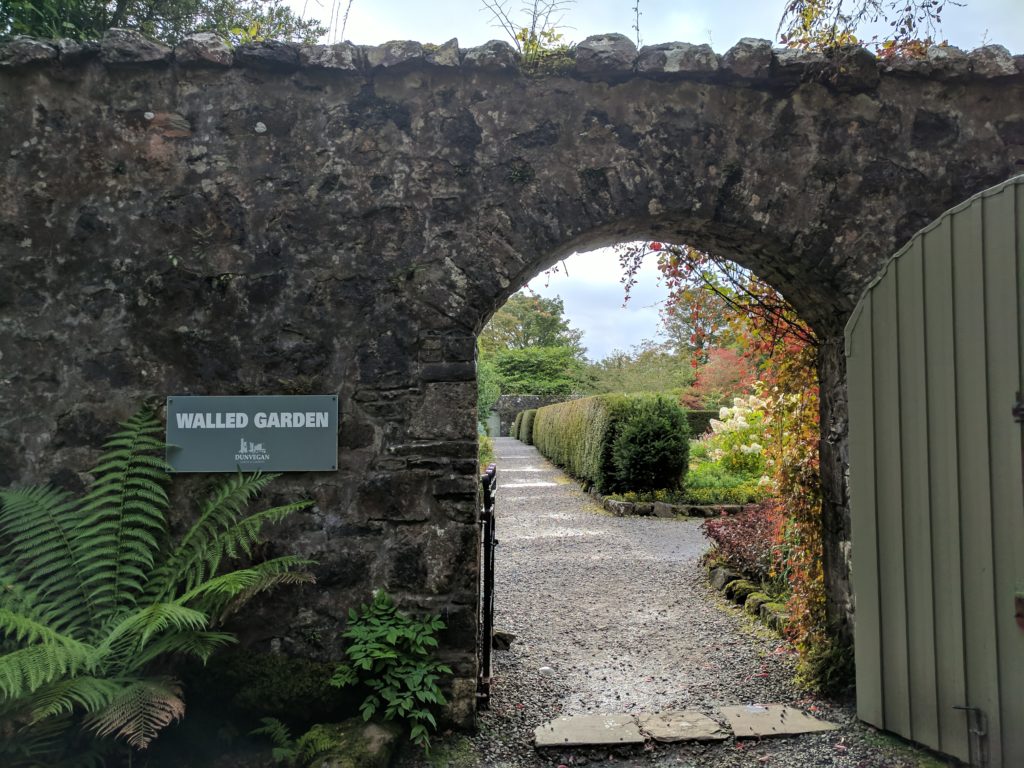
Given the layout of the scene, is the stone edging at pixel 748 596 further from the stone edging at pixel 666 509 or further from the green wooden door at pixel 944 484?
the stone edging at pixel 666 509

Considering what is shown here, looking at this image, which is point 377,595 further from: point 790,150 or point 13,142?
point 790,150

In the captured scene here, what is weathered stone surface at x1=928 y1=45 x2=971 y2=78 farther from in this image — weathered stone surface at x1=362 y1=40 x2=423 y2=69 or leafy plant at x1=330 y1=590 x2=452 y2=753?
leafy plant at x1=330 y1=590 x2=452 y2=753

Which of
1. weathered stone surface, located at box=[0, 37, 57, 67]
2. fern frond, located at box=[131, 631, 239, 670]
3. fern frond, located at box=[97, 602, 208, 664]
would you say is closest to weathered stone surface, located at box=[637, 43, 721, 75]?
weathered stone surface, located at box=[0, 37, 57, 67]

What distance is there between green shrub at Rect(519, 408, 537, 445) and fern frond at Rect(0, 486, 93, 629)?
21.4 meters

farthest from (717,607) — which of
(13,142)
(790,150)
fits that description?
(13,142)

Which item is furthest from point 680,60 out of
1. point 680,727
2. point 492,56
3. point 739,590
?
point 739,590

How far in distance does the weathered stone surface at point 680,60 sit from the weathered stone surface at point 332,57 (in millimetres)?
1396

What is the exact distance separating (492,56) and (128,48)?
172 cm

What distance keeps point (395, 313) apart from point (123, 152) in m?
1.52

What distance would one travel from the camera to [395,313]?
11.0ft

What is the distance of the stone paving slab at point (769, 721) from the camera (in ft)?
11.0

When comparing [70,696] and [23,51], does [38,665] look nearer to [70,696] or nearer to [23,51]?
[70,696]

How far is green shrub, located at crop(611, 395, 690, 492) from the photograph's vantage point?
10.2m

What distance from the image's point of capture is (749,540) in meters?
6.20
